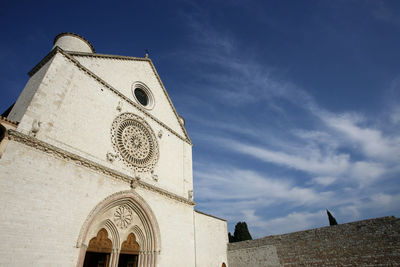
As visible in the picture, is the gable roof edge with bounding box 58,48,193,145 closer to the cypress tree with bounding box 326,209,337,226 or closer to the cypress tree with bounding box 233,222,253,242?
the cypress tree with bounding box 233,222,253,242

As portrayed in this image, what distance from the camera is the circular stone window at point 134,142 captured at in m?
10.2

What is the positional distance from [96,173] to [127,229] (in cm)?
296

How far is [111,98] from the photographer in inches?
418

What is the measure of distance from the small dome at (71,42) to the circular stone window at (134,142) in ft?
13.9

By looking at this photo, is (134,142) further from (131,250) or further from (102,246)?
(131,250)

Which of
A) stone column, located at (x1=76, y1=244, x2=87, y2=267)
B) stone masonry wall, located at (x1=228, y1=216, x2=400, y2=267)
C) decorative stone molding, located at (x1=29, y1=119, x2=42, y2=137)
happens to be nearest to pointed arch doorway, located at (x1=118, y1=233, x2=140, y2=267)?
stone column, located at (x1=76, y1=244, x2=87, y2=267)

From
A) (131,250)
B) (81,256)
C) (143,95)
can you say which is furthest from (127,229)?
(143,95)

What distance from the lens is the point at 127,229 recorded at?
A: 31.4 feet

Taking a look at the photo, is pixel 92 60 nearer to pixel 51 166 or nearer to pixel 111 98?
pixel 111 98

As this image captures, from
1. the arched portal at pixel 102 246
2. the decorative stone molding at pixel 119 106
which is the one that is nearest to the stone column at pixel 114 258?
the arched portal at pixel 102 246

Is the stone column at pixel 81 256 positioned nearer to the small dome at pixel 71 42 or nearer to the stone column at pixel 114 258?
the stone column at pixel 114 258

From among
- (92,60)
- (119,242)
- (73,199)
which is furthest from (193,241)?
(92,60)

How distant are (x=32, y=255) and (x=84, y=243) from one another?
1604mm

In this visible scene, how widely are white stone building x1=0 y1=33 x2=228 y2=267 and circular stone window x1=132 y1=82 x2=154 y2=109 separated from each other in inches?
2.6
